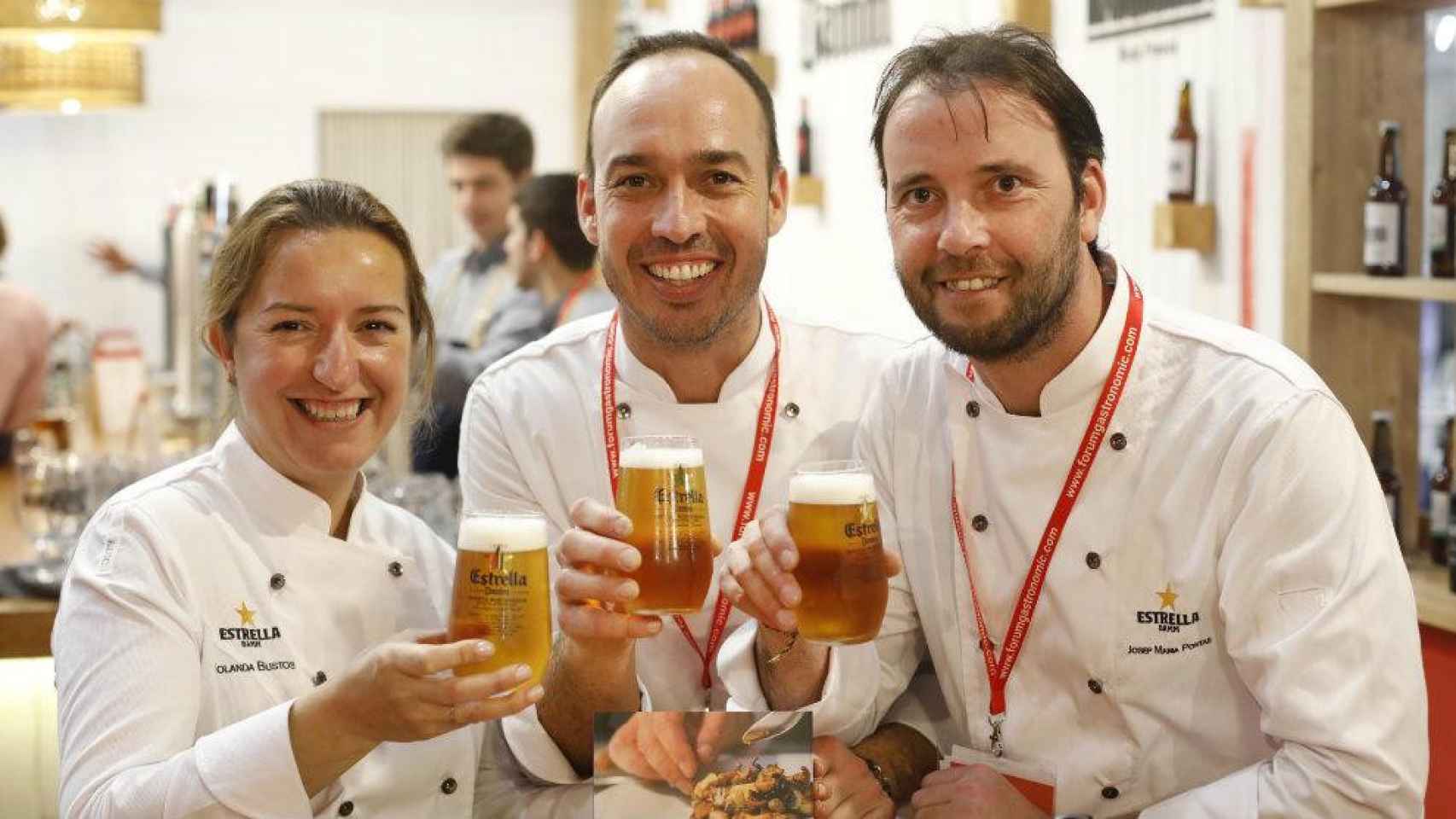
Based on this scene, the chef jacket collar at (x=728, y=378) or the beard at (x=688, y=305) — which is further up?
the beard at (x=688, y=305)

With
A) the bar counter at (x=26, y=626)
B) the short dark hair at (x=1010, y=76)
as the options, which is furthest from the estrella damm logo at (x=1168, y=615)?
the bar counter at (x=26, y=626)

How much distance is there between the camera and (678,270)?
241 cm

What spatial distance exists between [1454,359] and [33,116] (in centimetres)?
897

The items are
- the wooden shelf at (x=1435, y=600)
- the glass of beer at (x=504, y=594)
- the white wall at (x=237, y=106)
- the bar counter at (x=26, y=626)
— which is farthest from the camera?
the white wall at (x=237, y=106)

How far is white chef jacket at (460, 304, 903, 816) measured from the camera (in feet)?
8.24

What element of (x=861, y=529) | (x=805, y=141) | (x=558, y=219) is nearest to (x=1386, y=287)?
(x=861, y=529)

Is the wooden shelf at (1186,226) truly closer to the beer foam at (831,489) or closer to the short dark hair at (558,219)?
the short dark hair at (558,219)

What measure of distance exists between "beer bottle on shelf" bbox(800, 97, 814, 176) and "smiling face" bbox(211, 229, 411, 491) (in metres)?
4.57

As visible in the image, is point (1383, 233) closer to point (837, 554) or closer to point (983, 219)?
point (983, 219)

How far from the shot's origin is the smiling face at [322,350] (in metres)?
2.02

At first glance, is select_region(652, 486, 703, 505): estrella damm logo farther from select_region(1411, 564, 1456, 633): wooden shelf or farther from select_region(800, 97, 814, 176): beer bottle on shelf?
select_region(800, 97, 814, 176): beer bottle on shelf

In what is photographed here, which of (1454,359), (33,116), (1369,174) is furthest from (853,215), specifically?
(33,116)

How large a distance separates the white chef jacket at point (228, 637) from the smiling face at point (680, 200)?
509 millimetres

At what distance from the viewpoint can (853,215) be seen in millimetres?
6188
